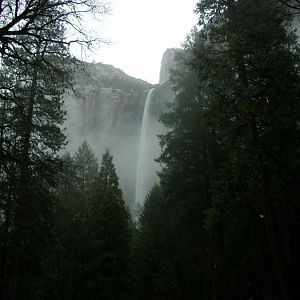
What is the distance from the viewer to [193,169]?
18562mm

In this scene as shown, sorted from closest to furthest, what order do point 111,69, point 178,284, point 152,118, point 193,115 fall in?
point 193,115
point 178,284
point 152,118
point 111,69

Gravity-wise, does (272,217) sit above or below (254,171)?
below

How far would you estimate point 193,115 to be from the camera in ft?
63.3

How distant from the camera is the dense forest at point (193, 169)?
33.2 feet

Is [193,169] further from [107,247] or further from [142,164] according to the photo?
[142,164]

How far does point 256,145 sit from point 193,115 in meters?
8.37

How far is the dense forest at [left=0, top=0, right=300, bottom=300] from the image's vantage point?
1013 cm

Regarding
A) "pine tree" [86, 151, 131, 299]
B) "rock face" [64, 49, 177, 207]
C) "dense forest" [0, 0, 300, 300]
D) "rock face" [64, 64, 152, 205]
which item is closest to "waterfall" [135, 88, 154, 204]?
"rock face" [64, 49, 177, 207]

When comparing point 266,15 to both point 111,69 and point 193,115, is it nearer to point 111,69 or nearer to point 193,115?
point 193,115

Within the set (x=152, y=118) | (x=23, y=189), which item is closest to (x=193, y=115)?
(x=23, y=189)

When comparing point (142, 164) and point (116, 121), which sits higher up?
point (116, 121)

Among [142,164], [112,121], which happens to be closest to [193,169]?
[142,164]

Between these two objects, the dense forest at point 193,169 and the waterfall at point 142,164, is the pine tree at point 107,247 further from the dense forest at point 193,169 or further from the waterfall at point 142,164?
A: the waterfall at point 142,164

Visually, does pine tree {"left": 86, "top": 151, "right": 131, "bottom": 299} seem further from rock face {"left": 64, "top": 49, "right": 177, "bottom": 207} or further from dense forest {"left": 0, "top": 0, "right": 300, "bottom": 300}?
rock face {"left": 64, "top": 49, "right": 177, "bottom": 207}
